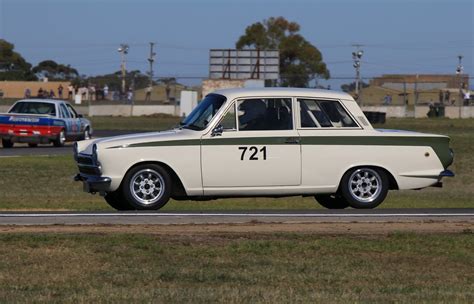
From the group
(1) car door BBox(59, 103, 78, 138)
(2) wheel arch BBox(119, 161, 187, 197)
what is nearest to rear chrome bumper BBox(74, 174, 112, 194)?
(2) wheel arch BBox(119, 161, 187, 197)

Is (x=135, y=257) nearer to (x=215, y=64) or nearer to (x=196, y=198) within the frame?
(x=196, y=198)

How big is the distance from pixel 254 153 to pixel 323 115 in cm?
110

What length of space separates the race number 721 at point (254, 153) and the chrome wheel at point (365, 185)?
122cm

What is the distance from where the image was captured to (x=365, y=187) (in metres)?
14.3

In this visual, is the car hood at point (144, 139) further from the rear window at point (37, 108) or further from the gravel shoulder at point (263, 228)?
the rear window at point (37, 108)

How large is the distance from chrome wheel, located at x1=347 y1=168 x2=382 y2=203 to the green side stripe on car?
0.41m

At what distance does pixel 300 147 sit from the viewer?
14.0 metres

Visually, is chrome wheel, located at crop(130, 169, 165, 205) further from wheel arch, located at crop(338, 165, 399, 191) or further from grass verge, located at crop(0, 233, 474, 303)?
grass verge, located at crop(0, 233, 474, 303)

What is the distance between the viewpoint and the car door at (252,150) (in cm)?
1380

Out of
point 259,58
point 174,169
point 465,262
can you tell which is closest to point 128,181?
point 174,169

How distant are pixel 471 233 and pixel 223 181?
139 inches

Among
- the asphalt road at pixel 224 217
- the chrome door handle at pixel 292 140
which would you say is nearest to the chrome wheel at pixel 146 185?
the asphalt road at pixel 224 217

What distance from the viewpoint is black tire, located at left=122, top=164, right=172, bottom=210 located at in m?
13.7

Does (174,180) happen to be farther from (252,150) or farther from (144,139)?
(252,150)
